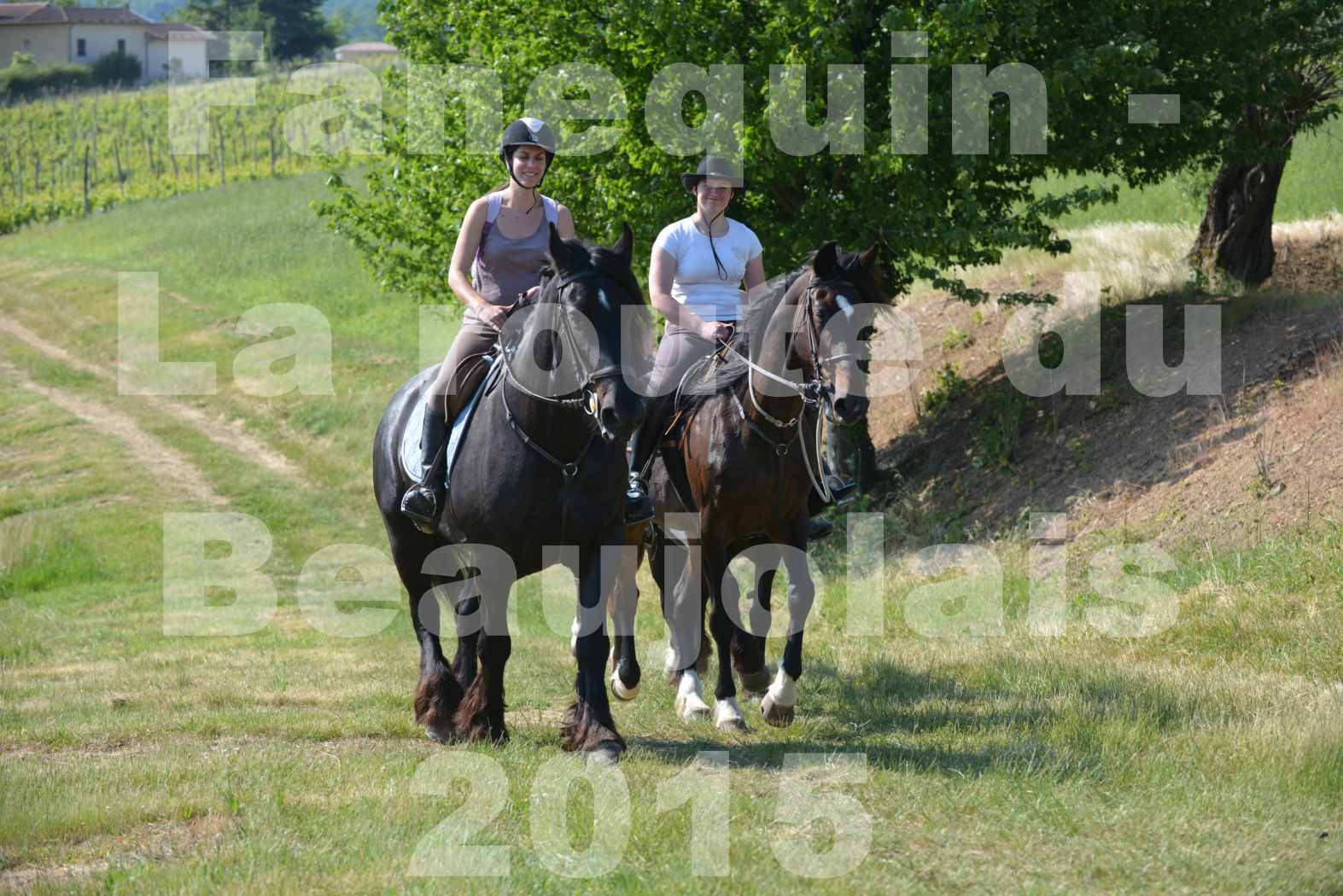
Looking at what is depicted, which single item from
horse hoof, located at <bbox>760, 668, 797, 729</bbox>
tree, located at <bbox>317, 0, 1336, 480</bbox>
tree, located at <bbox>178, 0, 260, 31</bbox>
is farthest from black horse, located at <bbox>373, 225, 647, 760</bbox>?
tree, located at <bbox>178, 0, 260, 31</bbox>

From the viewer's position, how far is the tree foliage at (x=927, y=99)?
14.2 metres

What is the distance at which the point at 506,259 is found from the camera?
8.28 metres

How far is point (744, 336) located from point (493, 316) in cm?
190

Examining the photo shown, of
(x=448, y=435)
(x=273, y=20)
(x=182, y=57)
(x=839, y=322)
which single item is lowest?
(x=448, y=435)

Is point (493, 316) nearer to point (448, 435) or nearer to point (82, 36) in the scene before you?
point (448, 435)

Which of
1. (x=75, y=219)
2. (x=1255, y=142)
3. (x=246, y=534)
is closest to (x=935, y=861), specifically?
(x=1255, y=142)

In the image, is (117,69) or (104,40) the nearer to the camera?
(117,69)

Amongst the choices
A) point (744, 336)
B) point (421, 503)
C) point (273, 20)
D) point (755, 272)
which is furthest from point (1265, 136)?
point (273, 20)

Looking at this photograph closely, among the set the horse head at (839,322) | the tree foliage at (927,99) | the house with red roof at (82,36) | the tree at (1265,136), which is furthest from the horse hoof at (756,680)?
the house with red roof at (82,36)

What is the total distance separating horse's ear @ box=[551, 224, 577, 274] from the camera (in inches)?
285

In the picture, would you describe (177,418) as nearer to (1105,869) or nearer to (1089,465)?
(1089,465)

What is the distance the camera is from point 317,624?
15.3 m

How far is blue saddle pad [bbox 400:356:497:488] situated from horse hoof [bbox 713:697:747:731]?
2242mm

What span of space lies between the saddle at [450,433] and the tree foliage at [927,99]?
6769mm
